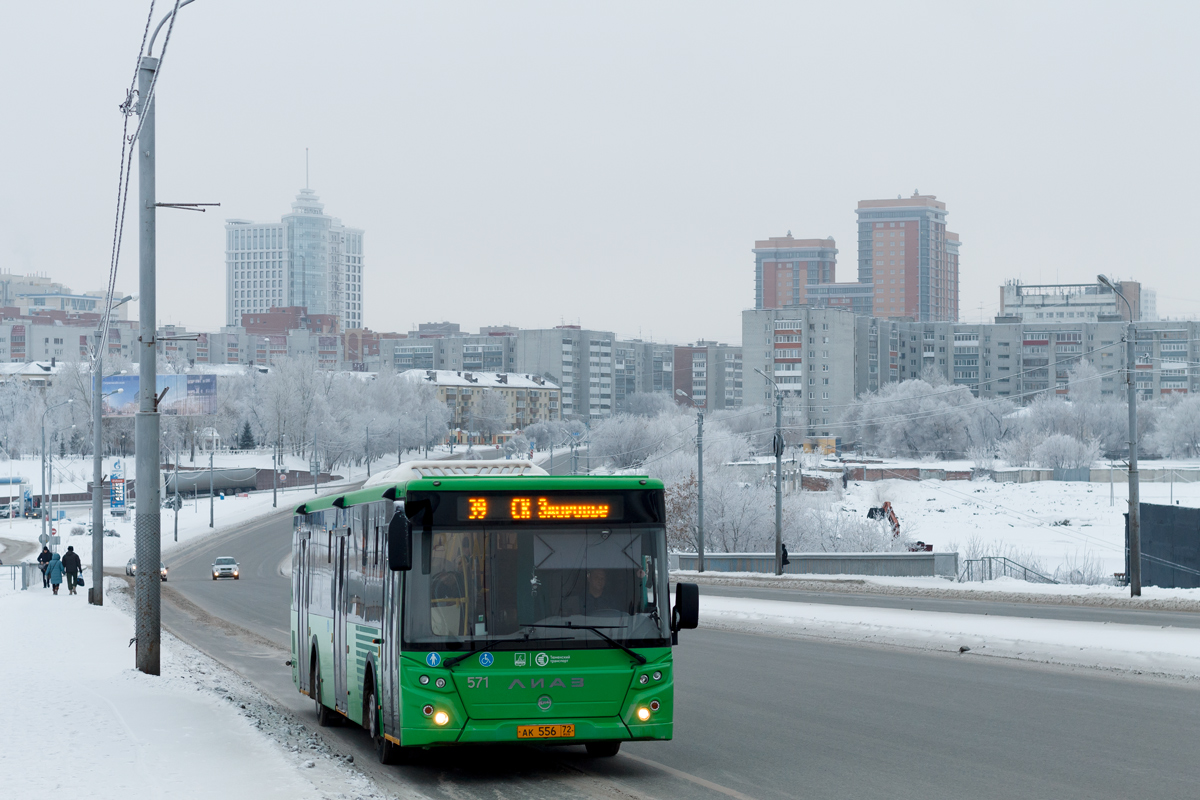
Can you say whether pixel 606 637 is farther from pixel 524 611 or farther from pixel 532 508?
pixel 532 508

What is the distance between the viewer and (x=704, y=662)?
792 inches

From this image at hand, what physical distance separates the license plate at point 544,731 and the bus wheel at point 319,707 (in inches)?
176

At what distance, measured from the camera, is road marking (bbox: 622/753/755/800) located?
32.8 ft

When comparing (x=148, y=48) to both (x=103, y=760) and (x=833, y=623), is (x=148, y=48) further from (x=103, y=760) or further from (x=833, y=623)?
(x=833, y=623)

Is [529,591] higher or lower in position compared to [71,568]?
higher

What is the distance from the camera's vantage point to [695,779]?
10664 mm

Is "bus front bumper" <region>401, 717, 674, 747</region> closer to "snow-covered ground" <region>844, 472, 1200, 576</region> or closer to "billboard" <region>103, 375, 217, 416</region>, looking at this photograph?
"snow-covered ground" <region>844, 472, 1200, 576</region>

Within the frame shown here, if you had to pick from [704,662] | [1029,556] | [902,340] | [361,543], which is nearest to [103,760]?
[361,543]

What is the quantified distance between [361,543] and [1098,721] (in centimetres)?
728

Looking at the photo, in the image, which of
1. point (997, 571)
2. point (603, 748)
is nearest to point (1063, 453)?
point (997, 571)

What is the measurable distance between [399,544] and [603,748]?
287 centimetres

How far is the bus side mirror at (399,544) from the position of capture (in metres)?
10.3

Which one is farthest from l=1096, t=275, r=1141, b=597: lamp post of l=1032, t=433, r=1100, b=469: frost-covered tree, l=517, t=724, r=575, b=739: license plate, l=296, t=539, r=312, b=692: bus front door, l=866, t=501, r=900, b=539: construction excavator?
l=1032, t=433, r=1100, b=469: frost-covered tree

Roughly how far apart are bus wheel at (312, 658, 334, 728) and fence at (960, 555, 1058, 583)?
37.1 m
